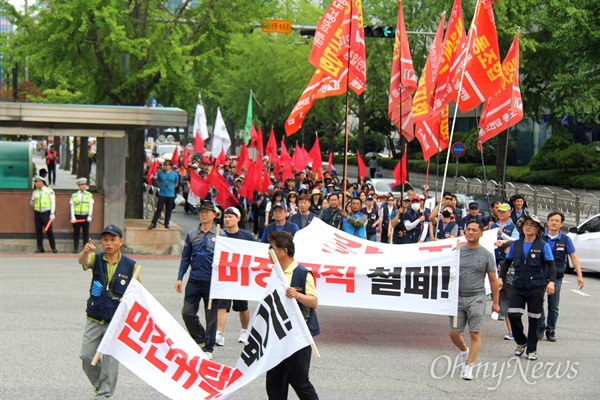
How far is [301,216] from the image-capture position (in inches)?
559

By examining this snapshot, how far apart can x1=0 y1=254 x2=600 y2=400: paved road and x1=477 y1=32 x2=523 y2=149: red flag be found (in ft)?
11.6

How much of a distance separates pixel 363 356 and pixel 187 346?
142 inches

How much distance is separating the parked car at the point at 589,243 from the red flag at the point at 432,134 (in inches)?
149

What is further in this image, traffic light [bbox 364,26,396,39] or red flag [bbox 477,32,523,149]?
traffic light [bbox 364,26,396,39]

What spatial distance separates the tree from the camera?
24156mm

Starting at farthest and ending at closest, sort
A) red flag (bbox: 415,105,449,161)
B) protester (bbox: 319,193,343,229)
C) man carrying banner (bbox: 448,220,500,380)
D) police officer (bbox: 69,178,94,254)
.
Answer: police officer (bbox: 69,178,94,254) < red flag (bbox: 415,105,449,161) < protester (bbox: 319,193,343,229) < man carrying banner (bbox: 448,220,500,380)

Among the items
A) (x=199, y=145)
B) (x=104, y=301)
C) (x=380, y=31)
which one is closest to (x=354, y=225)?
(x=104, y=301)

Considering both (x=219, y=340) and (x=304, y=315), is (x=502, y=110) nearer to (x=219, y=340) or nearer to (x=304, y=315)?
(x=219, y=340)

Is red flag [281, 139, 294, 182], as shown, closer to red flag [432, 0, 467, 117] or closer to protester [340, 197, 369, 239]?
red flag [432, 0, 467, 117]

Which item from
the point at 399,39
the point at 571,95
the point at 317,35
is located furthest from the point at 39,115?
the point at 571,95

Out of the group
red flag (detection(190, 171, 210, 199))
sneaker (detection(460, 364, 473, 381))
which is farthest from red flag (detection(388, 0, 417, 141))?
sneaker (detection(460, 364, 473, 381))

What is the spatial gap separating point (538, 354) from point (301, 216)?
4102 mm

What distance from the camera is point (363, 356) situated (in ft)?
36.7

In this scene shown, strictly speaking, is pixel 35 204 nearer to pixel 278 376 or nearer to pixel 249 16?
pixel 249 16
